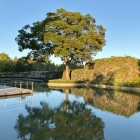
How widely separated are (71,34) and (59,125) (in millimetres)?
24174

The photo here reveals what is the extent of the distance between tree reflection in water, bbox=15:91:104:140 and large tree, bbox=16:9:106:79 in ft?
63.5

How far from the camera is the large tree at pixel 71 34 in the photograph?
31.0m

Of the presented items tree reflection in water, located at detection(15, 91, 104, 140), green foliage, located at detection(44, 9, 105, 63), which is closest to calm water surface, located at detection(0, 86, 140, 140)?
tree reflection in water, located at detection(15, 91, 104, 140)

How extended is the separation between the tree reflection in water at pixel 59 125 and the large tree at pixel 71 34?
63.5 feet

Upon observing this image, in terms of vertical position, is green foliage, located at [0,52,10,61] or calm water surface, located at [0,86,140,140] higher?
green foliage, located at [0,52,10,61]

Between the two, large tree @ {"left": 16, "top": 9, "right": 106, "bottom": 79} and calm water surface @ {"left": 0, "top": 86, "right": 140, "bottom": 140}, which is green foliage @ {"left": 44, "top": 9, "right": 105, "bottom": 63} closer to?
large tree @ {"left": 16, "top": 9, "right": 106, "bottom": 79}

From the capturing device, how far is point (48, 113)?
11742 mm

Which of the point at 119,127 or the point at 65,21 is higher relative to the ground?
the point at 65,21

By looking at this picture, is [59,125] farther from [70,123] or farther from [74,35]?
[74,35]

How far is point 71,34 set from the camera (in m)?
32.3

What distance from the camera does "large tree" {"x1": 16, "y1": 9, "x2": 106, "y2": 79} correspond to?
1222 inches

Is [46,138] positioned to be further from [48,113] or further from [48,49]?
[48,49]

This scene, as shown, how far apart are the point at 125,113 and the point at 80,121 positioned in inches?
137

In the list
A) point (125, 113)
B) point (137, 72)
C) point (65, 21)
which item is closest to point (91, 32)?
point (65, 21)
